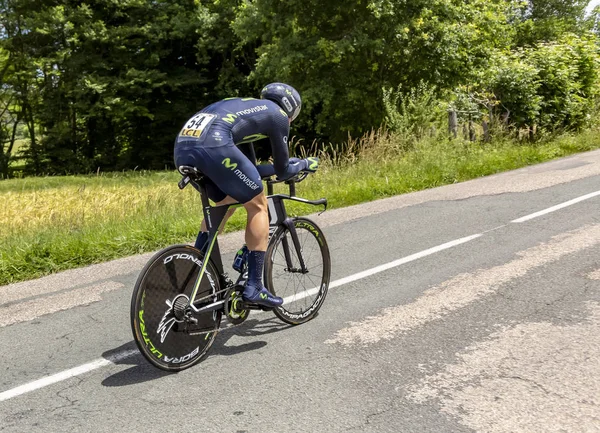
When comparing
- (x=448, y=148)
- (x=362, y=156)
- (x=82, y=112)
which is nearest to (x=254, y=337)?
(x=362, y=156)

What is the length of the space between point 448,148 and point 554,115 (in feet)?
15.7

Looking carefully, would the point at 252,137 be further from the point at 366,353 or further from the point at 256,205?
the point at 366,353

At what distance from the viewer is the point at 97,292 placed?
5820 millimetres

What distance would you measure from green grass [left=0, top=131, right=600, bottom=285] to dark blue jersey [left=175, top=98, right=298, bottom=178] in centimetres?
359

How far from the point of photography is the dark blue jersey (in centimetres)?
399

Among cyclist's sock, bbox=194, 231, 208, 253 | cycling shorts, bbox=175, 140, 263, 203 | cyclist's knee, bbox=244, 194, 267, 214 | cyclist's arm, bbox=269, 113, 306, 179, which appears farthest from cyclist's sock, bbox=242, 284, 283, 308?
cyclist's arm, bbox=269, 113, 306, 179

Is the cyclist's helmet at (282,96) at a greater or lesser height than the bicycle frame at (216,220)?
greater

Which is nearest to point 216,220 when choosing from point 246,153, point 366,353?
point 246,153

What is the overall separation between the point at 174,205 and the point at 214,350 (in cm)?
636

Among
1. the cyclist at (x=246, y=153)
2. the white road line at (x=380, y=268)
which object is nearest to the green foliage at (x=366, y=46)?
the white road line at (x=380, y=268)

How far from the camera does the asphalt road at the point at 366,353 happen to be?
3.34m

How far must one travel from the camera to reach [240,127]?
4113 mm

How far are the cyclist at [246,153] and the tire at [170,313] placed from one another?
0.27m

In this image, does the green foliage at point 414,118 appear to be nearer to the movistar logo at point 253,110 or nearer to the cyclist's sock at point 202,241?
the movistar logo at point 253,110
